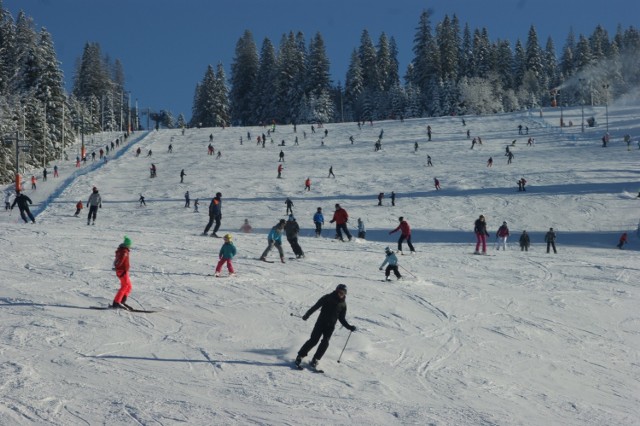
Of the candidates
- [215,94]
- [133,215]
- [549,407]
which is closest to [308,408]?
[549,407]

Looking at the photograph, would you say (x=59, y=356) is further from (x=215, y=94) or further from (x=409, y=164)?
(x=215, y=94)

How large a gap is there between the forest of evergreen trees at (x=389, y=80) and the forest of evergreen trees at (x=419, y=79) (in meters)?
0.16

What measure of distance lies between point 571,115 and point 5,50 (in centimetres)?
6304

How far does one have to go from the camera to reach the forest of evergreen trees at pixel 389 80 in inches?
3472

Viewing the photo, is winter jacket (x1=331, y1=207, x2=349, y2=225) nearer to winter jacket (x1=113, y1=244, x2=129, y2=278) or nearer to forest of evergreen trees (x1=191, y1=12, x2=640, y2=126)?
winter jacket (x1=113, y1=244, x2=129, y2=278)

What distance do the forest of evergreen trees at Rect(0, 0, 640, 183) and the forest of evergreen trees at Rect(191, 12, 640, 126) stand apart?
161 mm

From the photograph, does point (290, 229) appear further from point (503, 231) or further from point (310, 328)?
point (503, 231)

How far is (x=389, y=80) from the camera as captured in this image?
342ft

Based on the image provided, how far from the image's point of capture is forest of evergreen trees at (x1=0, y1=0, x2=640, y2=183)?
88.2m

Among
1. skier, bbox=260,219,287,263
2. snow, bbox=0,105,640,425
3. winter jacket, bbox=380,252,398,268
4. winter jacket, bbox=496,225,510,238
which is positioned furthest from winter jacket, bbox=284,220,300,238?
winter jacket, bbox=496,225,510,238

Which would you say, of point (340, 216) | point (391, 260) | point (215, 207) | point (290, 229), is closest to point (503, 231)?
point (340, 216)

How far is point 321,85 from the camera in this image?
9112 cm

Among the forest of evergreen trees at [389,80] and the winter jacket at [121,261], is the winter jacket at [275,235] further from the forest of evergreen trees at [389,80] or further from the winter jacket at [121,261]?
the forest of evergreen trees at [389,80]

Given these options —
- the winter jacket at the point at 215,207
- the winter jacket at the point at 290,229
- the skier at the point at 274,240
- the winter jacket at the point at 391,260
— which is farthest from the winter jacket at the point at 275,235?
the winter jacket at the point at 215,207
